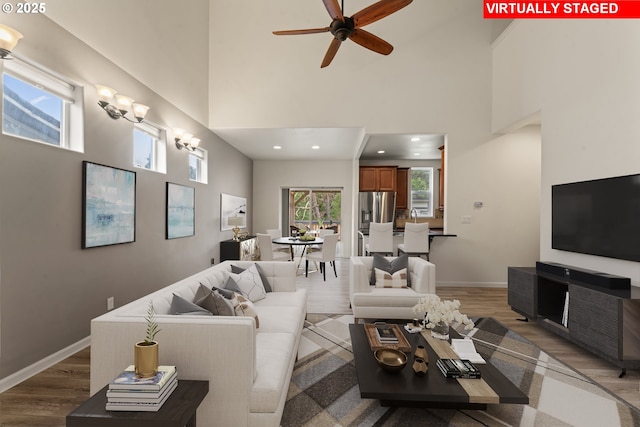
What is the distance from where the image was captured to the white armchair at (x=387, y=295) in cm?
339

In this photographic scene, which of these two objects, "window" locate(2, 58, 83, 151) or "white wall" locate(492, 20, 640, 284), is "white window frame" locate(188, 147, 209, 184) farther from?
"white wall" locate(492, 20, 640, 284)

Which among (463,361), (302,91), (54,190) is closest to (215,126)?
(302,91)

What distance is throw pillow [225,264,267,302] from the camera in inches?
116

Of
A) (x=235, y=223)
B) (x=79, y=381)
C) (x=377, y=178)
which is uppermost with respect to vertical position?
(x=377, y=178)

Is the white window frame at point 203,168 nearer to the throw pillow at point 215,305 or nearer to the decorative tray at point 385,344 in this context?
the throw pillow at point 215,305

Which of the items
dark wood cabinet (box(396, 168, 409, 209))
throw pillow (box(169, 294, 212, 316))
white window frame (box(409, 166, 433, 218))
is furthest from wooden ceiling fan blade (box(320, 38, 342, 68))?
white window frame (box(409, 166, 433, 218))

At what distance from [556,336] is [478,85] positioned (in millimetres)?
4130

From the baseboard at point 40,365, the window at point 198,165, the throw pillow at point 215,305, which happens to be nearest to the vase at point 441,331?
the throw pillow at point 215,305

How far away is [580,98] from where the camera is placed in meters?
3.49

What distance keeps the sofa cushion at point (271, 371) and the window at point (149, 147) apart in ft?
9.37

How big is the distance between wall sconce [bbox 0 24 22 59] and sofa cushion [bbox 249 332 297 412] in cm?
250

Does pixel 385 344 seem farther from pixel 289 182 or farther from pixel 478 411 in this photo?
pixel 289 182

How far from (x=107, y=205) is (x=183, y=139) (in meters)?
1.77

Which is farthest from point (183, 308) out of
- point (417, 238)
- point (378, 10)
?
point (417, 238)
